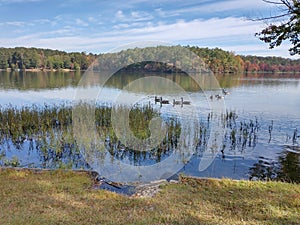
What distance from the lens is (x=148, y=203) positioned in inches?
165

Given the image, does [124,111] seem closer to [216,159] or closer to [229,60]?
[216,159]

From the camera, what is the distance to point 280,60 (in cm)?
8475

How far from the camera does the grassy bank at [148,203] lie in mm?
3613

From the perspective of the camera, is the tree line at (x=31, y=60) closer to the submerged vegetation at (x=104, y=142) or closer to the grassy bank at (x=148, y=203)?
the submerged vegetation at (x=104, y=142)

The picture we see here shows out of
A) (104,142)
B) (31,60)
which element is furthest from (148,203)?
(31,60)

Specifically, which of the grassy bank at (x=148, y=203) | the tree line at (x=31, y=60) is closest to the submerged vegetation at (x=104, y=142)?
the grassy bank at (x=148, y=203)

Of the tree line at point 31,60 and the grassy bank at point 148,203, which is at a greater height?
the tree line at point 31,60

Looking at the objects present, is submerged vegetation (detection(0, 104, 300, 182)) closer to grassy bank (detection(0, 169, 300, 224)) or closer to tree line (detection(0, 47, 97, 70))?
grassy bank (detection(0, 169, 300, 224))

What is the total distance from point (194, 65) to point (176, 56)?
1.35 m

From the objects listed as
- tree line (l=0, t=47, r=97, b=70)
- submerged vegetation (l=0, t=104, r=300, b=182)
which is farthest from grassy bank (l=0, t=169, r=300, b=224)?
tree line (l=0, t=47, r=97, b=70)

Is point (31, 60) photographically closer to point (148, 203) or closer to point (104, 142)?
point (104, 142)

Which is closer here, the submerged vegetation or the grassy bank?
the grassy bank

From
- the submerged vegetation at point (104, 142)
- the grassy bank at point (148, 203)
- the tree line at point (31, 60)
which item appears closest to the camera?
the grassy bank at point (148, 203)

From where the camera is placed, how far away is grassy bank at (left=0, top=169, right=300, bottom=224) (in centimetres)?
361
